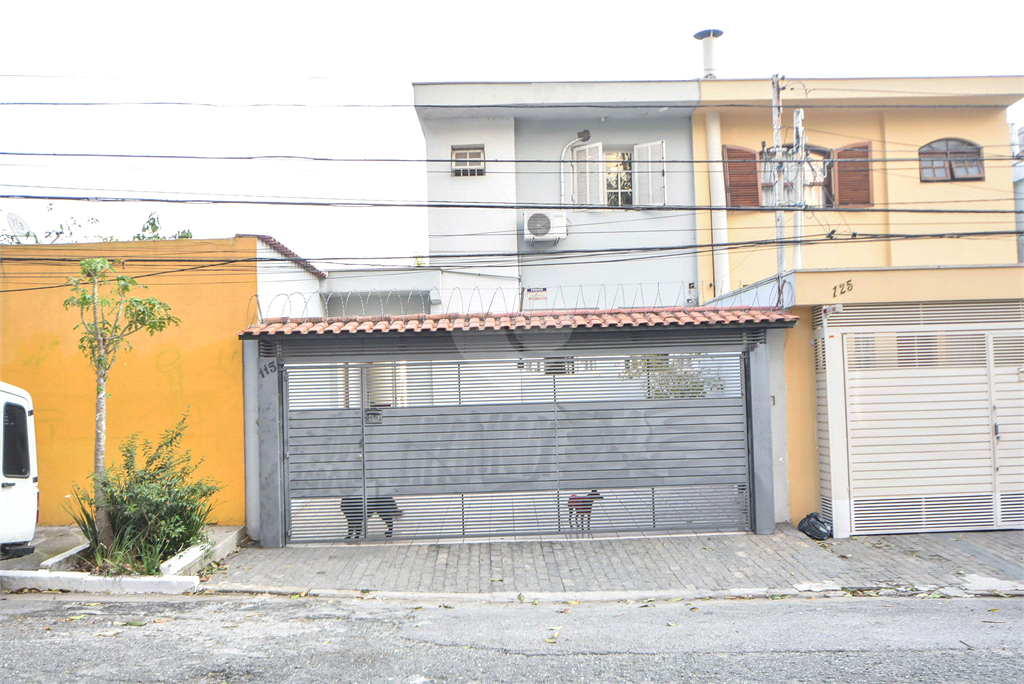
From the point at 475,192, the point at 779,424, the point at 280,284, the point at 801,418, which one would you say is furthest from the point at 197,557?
the point at 475,192

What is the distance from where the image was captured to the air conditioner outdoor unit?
15977 millimetres

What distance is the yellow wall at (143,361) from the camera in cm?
928

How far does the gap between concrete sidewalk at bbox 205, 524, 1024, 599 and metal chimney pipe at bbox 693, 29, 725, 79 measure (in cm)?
1262

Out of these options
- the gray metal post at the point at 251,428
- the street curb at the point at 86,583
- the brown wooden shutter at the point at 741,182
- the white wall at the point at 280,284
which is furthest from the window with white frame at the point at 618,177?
the street curb at the point at 86,583

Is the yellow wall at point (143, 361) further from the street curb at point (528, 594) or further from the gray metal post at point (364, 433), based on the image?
the street curb at point (528, 594)

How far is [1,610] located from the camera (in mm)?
6234

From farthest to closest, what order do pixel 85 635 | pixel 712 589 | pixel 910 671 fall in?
pixel 712 589, pixel 85 635, pixel 910 671

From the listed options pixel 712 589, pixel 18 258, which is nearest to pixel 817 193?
pixel 712 589

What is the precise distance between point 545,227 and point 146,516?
10.6 metres

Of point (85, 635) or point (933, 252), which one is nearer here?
point (85, 635)

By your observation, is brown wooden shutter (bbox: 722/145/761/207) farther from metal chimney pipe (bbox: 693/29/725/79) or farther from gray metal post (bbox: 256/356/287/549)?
gray metal post (bbox: 256/356/287/549)

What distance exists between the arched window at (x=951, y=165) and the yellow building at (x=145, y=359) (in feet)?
49.1

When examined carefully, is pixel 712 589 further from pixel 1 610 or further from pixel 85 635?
pixel 1 610

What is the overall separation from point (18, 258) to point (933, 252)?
18.0m
